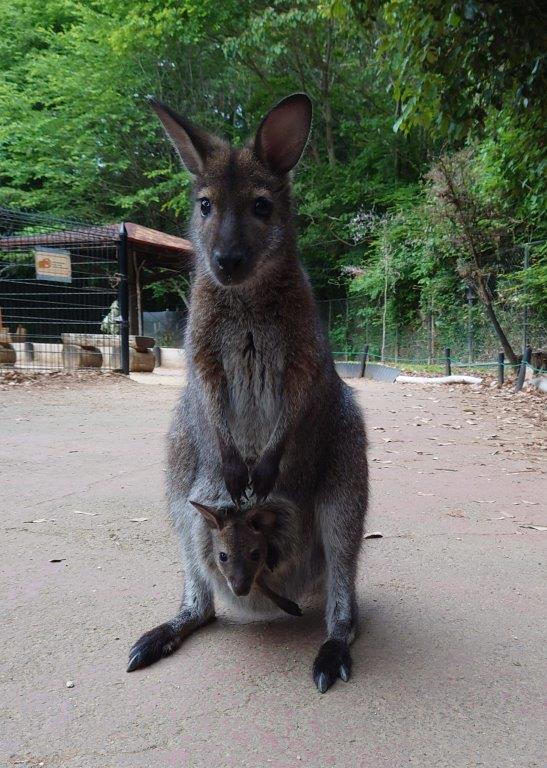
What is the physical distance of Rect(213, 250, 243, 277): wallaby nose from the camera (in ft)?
6.08

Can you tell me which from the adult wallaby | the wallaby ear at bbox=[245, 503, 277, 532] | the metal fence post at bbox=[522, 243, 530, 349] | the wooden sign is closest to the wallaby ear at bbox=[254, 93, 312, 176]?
the adult wallaby

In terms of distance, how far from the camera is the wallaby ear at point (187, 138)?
2008 mm

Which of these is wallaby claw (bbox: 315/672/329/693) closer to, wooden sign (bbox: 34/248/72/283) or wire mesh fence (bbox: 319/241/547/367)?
wire mesh fence (bbox: 319/241/547/367)

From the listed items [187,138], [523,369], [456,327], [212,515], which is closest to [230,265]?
[187,138]

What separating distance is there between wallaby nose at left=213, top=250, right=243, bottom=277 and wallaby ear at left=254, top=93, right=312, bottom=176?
42 cm

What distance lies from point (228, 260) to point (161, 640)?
1.08 metres

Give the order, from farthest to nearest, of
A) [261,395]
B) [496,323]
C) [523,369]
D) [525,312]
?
[496,323], [525,312], [523,369], [261,395]

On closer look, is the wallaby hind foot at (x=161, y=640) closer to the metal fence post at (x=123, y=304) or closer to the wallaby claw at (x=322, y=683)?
the wallaby claw at (x=322, y=683)

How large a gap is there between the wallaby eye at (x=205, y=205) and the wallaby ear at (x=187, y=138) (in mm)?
122

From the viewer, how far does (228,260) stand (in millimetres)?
1855

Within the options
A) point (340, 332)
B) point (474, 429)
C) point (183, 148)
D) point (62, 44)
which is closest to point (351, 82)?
point (340, 332)

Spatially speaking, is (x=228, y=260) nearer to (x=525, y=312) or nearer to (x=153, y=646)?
(x=153, y=646)

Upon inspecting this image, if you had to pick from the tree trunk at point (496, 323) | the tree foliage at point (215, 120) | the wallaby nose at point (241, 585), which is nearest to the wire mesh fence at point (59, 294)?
the tree foliage at point (215, 120)

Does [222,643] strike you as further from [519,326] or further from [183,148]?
[519,326]
